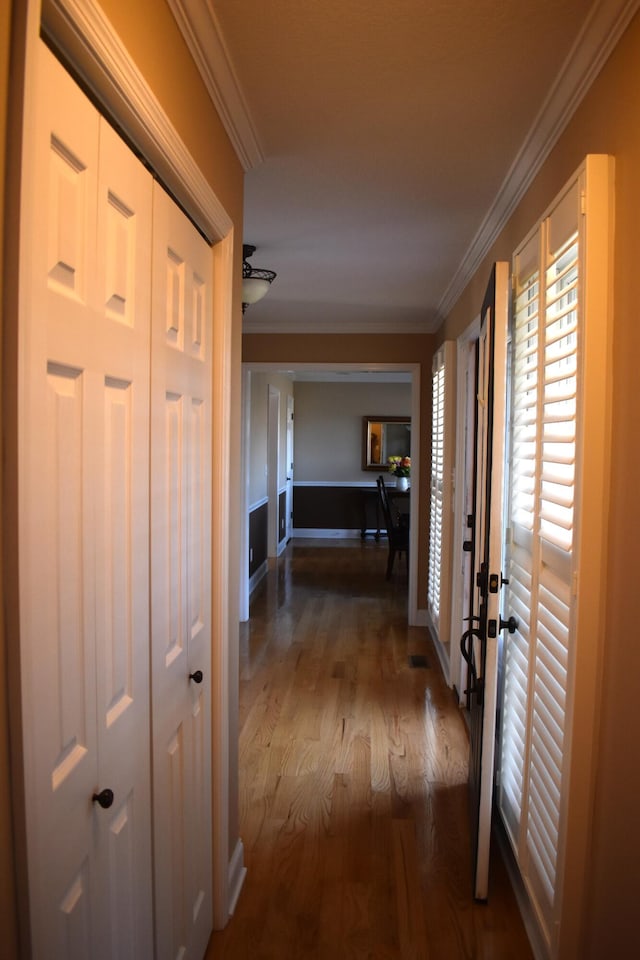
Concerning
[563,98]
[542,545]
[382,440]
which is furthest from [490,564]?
[382,440]

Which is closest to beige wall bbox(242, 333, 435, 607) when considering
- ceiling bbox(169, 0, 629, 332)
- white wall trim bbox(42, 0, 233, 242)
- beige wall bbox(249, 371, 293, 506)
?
beige wall bbox(249, 371, 293, 506)

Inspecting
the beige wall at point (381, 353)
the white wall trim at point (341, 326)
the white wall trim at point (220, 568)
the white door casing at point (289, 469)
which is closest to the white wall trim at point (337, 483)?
the white door casing at point (289, 469)

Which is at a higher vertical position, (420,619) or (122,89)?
(122,89)

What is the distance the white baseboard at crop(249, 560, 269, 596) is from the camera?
21.9 ft

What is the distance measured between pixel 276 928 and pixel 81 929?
4.16ft

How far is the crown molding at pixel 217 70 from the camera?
1.47m

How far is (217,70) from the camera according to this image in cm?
170

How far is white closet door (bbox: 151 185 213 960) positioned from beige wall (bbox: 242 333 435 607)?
377cm

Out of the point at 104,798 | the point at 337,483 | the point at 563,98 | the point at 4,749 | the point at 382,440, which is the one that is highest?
the point at 563,98

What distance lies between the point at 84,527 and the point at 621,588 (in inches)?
43.5

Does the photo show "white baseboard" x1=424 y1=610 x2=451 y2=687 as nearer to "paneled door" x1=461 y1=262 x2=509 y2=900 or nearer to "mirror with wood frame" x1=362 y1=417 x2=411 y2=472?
"paneled door" x1=461 y1=262 x2=509 y2=900

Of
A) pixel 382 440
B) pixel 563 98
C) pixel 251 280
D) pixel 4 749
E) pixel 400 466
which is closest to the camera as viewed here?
pixel 4 749

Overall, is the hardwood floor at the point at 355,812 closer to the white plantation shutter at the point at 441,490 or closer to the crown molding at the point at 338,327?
the white plantation shutter at the point at 441,490

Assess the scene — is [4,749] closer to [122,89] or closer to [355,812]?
[122,89]
